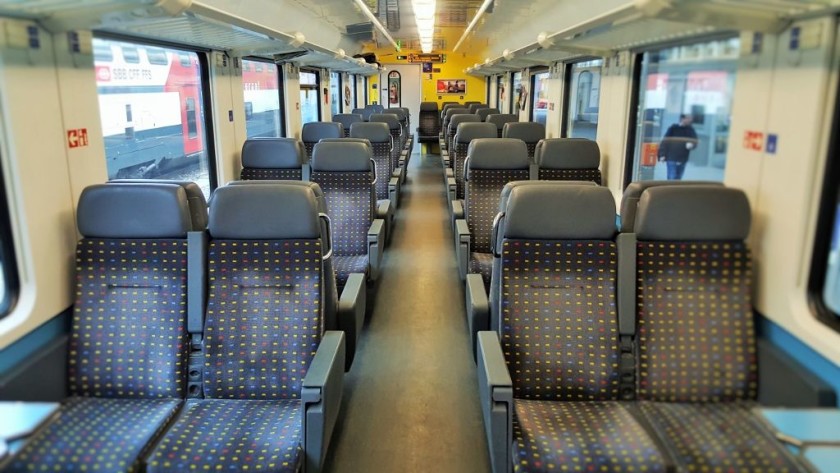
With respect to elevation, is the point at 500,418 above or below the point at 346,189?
below

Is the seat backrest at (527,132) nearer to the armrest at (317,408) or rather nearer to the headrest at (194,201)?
the headrest at (194,201)

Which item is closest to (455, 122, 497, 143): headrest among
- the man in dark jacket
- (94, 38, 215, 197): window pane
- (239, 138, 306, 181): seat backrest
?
(239, 138, 306, 181): seat backrest

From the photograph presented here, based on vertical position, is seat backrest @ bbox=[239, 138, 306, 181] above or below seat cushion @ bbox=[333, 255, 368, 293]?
above

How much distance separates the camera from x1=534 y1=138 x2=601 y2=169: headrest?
16.7 feet

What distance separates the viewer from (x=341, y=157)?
5.19m

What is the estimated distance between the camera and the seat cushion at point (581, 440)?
2.19 metres

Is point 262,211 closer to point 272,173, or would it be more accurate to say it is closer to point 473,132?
point 272,173

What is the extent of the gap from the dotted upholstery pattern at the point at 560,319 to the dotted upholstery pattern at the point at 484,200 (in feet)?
7.44

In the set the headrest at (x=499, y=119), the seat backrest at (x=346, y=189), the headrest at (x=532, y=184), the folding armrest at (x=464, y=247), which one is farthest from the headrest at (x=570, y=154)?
the headrest at (x=499, y=119)

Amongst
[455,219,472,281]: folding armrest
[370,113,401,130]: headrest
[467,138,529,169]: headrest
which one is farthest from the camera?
[370,113,401,130]: headrest

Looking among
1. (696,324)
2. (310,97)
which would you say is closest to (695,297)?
(696,324)

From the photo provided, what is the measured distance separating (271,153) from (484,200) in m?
1.93

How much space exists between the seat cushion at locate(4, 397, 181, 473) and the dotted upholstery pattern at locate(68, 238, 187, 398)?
3.4 inches

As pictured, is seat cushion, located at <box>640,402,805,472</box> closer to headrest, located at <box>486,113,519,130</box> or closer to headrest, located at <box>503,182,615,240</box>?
headrest, located at <box>503,182,615,240</box>
